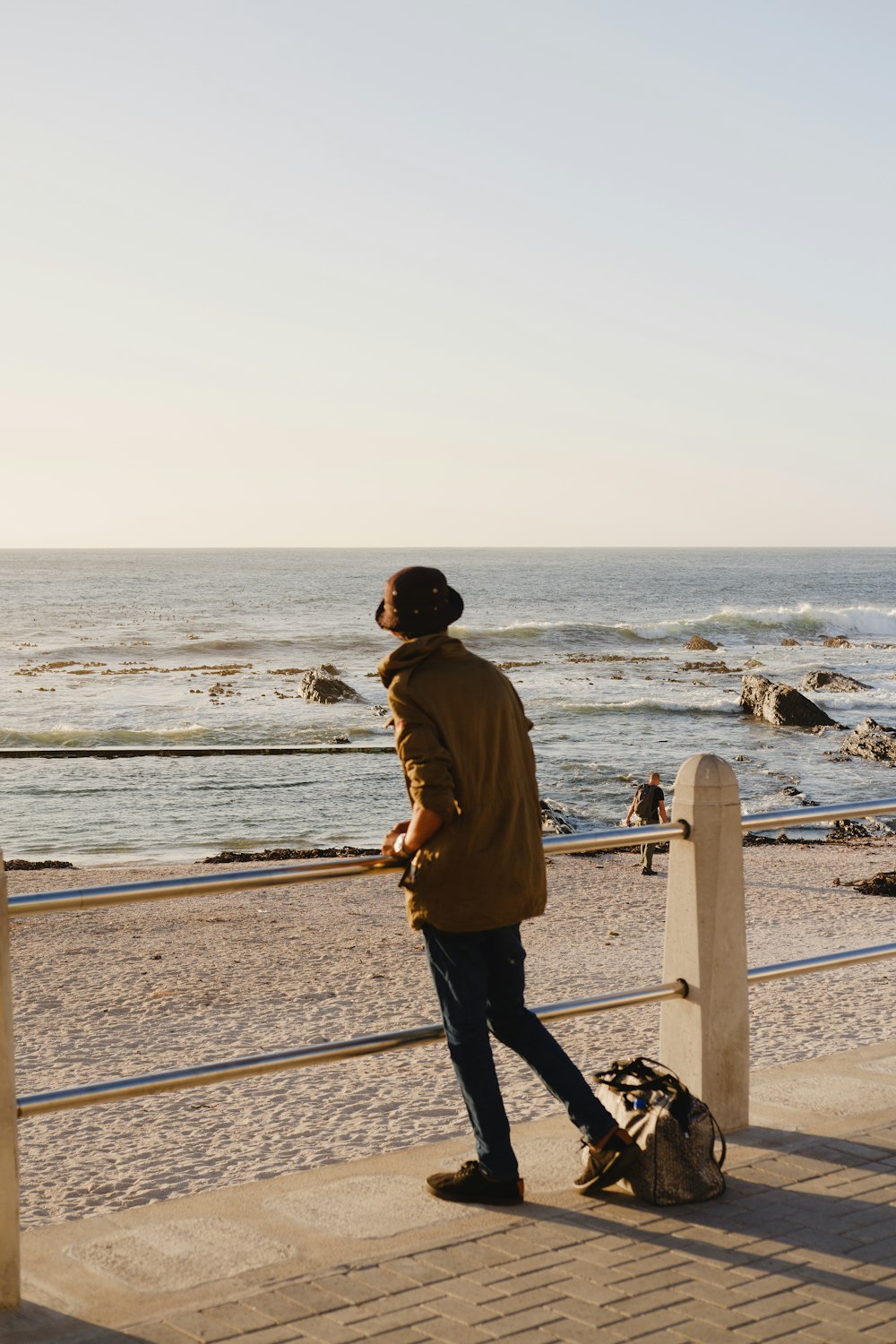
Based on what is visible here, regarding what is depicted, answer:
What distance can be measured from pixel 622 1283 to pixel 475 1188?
2.23ft

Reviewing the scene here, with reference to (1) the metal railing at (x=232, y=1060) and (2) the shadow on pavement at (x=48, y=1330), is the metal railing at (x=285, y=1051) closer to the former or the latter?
(1) the metal railing at (x=232, y=1060)

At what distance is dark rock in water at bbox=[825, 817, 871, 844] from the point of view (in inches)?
894

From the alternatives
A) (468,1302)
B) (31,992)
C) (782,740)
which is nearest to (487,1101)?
(468,1302)

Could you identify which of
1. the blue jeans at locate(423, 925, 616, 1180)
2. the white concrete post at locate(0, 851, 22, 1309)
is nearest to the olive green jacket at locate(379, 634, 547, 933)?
the blue jeans at locate(423, 925, 616, 1180)

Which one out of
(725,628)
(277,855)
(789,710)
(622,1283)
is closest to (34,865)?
(277,855)

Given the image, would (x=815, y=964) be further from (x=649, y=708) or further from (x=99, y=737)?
(x=649, y=708)

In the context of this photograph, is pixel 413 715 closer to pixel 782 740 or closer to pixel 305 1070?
pixel 305 1070

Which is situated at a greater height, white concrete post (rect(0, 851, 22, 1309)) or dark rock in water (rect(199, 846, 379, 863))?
white concrete post (rect(0, 851, 22, 1309))

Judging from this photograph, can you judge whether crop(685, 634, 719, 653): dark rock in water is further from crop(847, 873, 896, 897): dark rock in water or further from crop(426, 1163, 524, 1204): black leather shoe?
crop(426, 1163, 524, 1204): black leather shoe

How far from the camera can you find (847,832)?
23312 millimetres

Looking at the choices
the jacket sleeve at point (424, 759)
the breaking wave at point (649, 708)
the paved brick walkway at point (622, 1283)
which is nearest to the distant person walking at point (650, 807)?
the paved brick walkway at point (622, 1283)

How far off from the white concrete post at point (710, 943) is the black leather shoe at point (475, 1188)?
0.93 m

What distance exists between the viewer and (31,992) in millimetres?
→ 12453

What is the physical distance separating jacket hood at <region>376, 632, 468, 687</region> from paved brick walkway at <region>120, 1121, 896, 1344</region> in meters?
1.53
